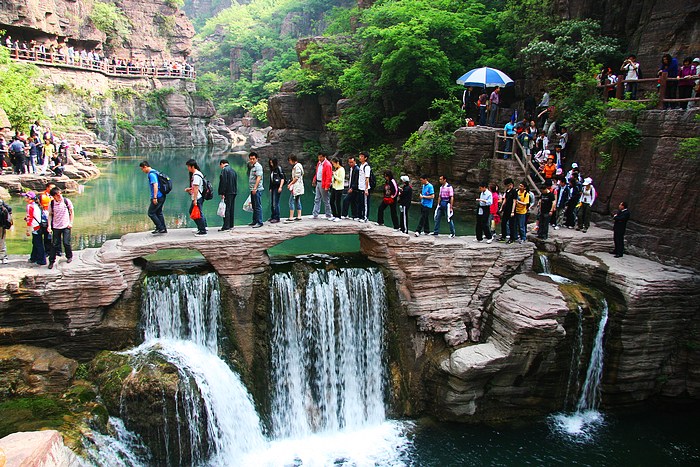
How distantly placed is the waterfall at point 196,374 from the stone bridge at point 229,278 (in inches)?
17.8

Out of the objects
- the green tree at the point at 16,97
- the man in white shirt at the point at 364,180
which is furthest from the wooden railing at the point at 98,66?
the man in white shirt at the point at 364,180

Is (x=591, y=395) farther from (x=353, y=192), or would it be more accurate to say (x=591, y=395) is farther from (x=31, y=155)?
(x=31, y=155)

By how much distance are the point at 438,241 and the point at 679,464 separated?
6.62 meters

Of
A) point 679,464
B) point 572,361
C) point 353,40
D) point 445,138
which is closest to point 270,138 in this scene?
point 353,40

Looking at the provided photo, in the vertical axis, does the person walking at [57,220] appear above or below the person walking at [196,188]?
below

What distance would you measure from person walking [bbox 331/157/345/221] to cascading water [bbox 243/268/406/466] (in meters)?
1.72

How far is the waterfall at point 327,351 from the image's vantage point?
12219 mm

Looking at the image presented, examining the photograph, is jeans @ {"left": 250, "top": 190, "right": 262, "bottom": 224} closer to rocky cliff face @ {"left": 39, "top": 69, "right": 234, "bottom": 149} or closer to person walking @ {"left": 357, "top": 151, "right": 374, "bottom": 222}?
person walking @ {"left": 357, "top": 151, "right": 374, "bottom": 222}

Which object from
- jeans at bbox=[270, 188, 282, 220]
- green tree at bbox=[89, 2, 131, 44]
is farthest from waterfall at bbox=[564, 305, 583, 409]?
green tree at bbox=[89, 2, 131, 44]

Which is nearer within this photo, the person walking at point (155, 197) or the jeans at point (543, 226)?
the person walking at point (155, 197)

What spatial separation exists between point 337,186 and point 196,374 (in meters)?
5.37

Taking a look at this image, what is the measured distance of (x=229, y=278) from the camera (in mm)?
11969

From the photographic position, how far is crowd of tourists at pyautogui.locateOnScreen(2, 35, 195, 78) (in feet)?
124

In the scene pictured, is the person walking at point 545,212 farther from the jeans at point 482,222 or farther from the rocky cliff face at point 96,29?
the rocky cliff face at point 96,29
